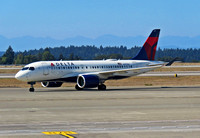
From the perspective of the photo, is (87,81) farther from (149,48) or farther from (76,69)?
(149,48)

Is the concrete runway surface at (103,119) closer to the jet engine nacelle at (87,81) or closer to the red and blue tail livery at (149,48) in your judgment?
the jet engine nacelle at (87,81)

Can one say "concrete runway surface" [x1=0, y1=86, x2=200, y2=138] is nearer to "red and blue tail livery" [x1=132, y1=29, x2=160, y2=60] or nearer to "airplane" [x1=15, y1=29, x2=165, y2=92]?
"airplane" [x1=15, y1=29, x2=165, y2=92]

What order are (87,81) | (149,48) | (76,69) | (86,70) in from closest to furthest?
(87,81) → (76,69) → (86,70) → (149,48)

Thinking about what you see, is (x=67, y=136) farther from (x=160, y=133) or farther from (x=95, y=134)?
(x=160, y=133)

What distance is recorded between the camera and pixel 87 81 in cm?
4522

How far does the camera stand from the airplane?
44862mm

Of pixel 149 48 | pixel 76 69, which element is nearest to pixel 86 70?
pixel 76 69

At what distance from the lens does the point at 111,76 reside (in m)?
48.4

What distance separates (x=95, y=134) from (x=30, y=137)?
2.58 metres

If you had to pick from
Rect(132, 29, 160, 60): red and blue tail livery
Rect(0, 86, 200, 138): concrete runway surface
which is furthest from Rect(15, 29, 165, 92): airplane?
Rect(0, 86, 200, 138): concrete runway surface

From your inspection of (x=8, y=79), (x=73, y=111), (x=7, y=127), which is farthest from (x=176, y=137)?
(x=8, y=79)

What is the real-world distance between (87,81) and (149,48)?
38.0ft

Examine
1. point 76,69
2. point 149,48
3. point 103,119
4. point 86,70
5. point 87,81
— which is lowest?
point 103,119

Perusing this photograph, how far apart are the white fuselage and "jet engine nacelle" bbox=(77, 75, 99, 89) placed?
93cm
